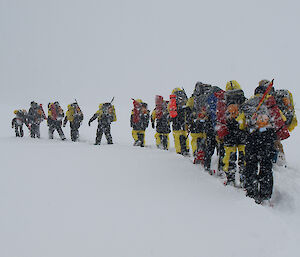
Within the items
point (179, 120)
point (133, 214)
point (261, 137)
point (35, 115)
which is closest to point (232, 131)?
point (261, 137)

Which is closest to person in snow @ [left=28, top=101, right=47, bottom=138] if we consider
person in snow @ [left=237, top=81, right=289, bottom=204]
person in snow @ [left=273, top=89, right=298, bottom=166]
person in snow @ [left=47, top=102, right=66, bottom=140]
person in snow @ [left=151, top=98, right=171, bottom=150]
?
person in snow @ [left=47, top=102, right=66, bottom=140]

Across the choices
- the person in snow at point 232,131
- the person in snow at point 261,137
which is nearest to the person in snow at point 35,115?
the person in snow at point 232,131

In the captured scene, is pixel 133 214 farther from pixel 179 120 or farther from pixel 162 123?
pixel 162 123

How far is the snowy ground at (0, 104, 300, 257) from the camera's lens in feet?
10.5

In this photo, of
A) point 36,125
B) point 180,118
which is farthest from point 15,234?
point 36,125

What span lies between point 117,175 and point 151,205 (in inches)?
54.7

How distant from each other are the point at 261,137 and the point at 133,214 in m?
2.55

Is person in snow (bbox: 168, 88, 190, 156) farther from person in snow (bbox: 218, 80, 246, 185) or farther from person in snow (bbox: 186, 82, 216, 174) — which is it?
person in snow (bbox: 218, 80, 246, 185)

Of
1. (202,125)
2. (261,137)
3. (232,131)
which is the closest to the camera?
(261,137)

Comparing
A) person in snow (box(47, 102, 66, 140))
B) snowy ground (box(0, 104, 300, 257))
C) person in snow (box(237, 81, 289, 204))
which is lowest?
snowy ground (box(0, 104, 300, 257))

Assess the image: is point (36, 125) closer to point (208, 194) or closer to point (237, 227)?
point (208, 194)

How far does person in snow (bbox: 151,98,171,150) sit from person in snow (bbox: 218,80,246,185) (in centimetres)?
A: 398

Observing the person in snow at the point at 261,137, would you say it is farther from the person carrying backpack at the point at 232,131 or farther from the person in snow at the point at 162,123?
the person in snow at the point at 162,123

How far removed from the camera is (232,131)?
5590 mm
